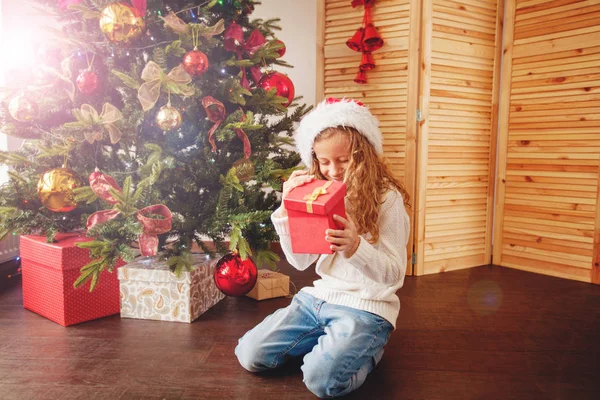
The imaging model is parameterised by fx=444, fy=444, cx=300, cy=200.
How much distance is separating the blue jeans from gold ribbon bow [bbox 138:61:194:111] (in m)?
0.80

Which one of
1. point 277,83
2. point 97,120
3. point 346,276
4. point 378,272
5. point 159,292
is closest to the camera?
point 378,272

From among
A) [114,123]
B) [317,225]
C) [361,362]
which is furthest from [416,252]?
[114,123]

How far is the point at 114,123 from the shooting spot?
5.05 ft

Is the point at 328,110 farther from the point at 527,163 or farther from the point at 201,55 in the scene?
the point at 527,163

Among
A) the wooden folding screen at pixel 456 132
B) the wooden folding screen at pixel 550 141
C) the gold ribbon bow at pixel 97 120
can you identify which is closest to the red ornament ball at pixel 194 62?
the gold ribbon bow at pixel 97 120

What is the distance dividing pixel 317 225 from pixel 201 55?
0.81m

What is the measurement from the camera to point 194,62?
1.53 metres

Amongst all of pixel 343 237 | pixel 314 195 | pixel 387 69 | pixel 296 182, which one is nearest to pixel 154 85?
pixel 296 182

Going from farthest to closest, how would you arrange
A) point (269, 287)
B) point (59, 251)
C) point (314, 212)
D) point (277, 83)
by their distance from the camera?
point (269, 287)
point (277, 83)
point (59, 251)
point (314, 212)

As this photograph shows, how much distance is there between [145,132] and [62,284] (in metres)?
0.64

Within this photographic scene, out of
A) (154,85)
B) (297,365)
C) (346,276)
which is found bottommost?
(297,365)

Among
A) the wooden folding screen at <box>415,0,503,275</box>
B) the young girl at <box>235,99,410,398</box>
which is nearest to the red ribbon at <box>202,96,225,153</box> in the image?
the young girl at <box>235,99,410,398</box>

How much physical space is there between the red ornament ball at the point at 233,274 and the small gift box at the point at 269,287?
0.94ft

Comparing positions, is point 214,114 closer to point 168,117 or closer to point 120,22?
point 168,117
